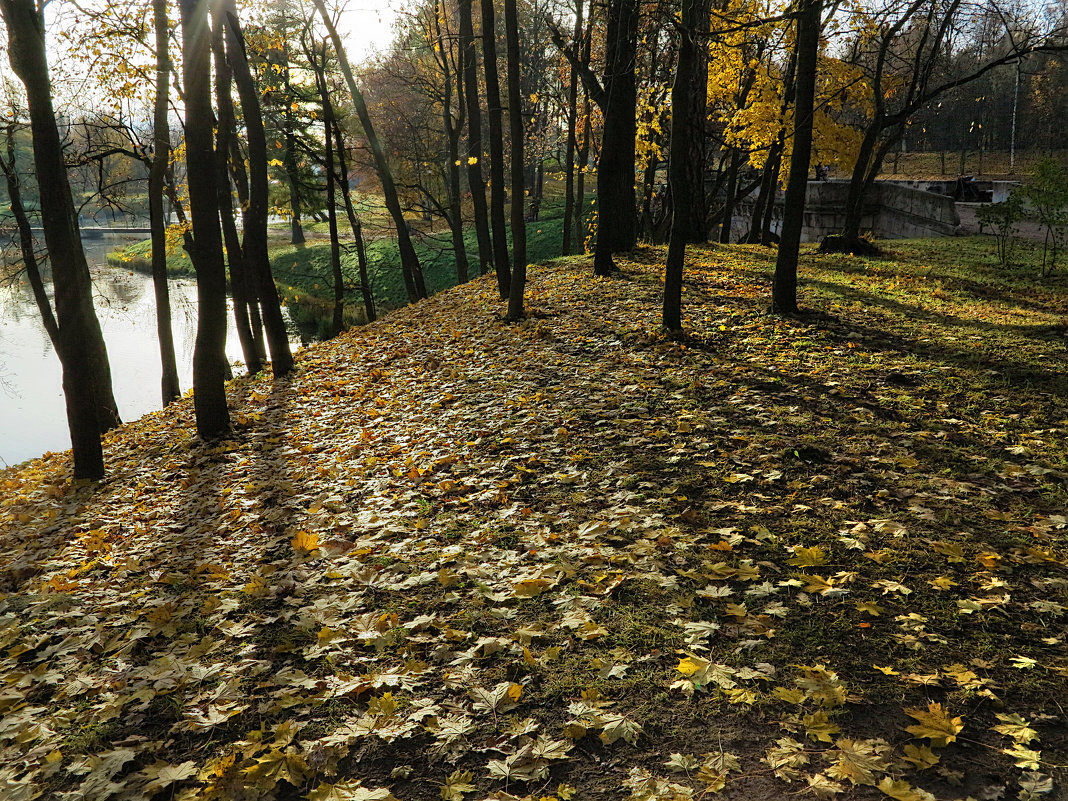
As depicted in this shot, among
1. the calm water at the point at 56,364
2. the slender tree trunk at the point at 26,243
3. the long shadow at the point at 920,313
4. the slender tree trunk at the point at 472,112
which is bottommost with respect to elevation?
the calm water at the point at 56,364

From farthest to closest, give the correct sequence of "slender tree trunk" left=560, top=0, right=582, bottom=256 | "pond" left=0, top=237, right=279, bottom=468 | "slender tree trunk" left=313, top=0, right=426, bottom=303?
"slender tree trunk" left=560, top=0, right=582, bottom=256 < "pond" left=0, top=237, right=279, bottom=468 < "slender tree trunk" left=313, top=0, right=426, bottom=303

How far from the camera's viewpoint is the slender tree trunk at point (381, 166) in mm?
16438

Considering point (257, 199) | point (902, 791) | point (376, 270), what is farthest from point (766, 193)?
point (376, 270)

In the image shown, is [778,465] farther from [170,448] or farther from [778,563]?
[170,448]

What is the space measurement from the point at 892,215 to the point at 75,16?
3041cm

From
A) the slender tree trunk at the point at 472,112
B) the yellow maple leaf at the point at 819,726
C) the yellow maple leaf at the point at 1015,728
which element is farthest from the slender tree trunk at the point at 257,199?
the yellow maple leaf at the point at 1015,728

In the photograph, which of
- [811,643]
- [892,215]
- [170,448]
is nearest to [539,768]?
[811,643]

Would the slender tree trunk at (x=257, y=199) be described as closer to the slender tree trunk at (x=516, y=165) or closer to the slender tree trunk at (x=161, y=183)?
the slender tree trunk at (x=161, y=183)

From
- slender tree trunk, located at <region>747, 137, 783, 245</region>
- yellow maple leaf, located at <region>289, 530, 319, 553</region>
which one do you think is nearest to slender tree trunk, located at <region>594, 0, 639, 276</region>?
slender tree trunk, located at <region>747, 137, 783, 245</region>

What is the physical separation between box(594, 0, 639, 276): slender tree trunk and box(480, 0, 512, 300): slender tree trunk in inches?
79.3

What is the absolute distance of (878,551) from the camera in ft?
12.3

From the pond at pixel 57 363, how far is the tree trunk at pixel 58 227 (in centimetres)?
739

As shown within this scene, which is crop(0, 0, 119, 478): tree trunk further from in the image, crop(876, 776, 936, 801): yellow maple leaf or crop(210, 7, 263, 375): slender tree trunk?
crop(876, 776, 936, 801): yellow maple leaf

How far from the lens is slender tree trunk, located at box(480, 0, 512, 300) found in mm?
11031
